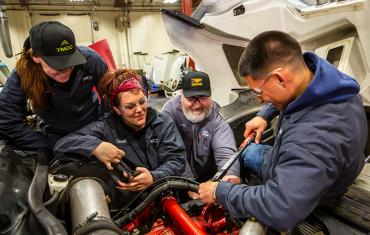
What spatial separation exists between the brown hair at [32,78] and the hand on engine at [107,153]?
495mm

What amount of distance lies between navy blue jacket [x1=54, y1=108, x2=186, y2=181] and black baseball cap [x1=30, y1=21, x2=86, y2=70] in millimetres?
435

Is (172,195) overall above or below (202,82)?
below

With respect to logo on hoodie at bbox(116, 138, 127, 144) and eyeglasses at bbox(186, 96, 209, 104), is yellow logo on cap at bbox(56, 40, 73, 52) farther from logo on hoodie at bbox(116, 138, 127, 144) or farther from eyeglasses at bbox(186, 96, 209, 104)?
eyeglasses at bbox(186, 96, 209, 104)

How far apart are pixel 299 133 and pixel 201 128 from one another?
57.7 inches

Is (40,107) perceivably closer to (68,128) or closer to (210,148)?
(68,128)

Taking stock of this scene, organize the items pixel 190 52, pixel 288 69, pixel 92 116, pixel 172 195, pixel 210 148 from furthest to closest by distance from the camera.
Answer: pixel 190 52, pixel 210 148, pixel 92 116, pixel 172 195, pixel 288 69

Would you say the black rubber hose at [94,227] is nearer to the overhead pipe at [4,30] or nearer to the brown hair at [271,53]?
the brown hair at [271,53]

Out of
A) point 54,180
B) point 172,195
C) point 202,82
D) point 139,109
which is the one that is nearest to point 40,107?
point 54,180

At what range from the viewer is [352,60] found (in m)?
2.42

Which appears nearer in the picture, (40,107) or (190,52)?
(40,107)

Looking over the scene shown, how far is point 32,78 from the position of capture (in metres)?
1.80

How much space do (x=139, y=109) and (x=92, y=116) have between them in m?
0.45

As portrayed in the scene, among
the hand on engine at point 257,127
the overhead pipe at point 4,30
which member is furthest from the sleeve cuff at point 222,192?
the overhead pipe at point 4,30

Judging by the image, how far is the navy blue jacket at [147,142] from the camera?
189 cm
